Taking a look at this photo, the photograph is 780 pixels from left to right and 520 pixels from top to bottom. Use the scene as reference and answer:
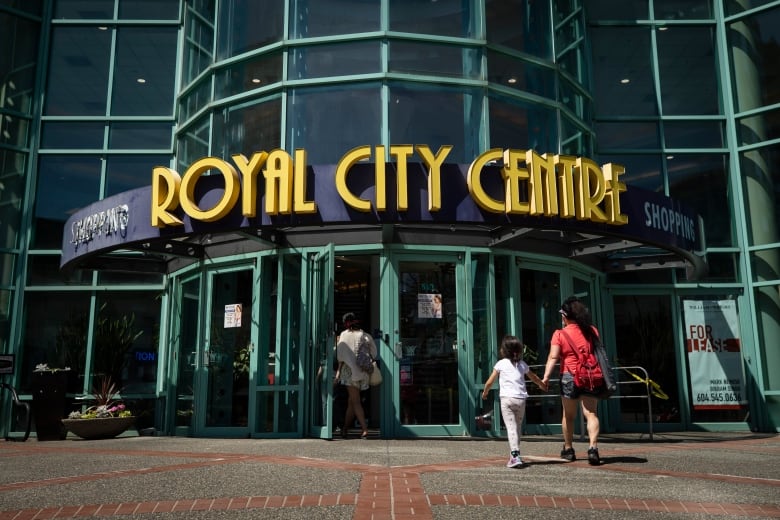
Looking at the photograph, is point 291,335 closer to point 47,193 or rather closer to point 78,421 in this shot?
point 78,421

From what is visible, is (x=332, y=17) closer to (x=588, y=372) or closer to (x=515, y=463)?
(x=588, y=372)

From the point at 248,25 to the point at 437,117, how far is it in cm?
380

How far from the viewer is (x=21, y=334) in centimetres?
1348

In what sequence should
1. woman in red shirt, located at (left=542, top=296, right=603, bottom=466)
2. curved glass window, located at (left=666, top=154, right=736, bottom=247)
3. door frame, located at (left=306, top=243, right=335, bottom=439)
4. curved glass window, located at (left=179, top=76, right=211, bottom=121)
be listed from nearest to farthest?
woman in red shirt, located at (left=542, top=296, right=603, bottom=466) < door frame, located at (left=306, top=243, right=335, bottom=439) < curved glass window, located at (left=179, top=76, right=211, bottom=121) < curved glass window, located at (left=666, top=154, right=736, bottom=247)

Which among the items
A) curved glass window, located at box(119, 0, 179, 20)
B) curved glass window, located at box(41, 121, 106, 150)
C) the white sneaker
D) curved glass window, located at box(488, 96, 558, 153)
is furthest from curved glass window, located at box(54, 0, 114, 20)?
the white sneaker

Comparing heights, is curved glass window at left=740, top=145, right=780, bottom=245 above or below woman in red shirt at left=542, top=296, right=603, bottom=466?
above

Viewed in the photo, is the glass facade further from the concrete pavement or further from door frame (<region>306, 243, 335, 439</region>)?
the concrete pavement

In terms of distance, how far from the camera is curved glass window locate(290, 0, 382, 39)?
1168cm

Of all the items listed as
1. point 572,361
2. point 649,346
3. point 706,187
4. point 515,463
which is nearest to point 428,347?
point 572,361

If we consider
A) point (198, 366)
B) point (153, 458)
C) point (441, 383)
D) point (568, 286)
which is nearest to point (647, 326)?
point (568, 286)

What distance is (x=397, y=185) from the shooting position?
370 inches

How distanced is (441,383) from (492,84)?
15.9 ft

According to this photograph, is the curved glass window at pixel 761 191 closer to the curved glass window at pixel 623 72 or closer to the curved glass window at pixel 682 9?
the curved glass window at pixel 623 72

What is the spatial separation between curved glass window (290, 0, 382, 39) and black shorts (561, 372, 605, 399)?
6.95 meters
